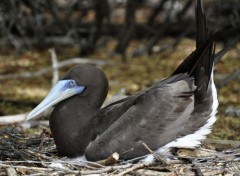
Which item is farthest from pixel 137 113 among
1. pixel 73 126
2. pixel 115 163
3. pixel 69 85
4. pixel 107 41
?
pixel 107 41

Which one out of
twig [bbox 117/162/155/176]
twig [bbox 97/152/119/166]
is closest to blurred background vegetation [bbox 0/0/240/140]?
twig [bbox 97/152/119/166]

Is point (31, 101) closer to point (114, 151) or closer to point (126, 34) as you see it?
point (126, 34)

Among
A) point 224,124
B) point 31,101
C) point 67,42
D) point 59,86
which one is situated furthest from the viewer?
point 67,42

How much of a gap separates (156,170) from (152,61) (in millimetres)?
6977

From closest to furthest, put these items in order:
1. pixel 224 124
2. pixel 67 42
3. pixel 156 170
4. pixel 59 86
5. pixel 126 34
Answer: pixel 156 170 < pixel 59 86 < pixel 224 124 < pixel 126 34 < pixel 67 42

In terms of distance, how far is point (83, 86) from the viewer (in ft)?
22.6

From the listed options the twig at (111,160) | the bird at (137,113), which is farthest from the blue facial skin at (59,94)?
the twig at (111,160)

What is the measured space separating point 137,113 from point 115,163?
53 cm

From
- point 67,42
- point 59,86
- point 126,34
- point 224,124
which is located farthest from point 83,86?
point 67,42

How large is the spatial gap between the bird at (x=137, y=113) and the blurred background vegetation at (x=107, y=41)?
3.77m

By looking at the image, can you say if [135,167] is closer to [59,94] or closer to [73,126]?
[73,126]

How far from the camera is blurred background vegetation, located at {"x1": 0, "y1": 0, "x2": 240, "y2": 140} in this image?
11634 mm

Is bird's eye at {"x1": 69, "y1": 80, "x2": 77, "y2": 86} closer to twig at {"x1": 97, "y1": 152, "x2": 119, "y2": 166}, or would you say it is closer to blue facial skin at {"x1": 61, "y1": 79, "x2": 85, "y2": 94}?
blue facial skin at {"x1": 61, "y1": 79, "x2": 85, "y2": 94}

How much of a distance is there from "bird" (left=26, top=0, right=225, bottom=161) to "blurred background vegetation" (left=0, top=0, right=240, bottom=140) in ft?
12.4
